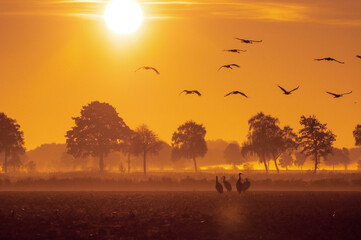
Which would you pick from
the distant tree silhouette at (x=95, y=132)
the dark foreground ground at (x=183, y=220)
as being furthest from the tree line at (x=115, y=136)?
the dark foreground ground at (x=183, y=220)

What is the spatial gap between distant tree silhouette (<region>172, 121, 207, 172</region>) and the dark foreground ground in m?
94.9

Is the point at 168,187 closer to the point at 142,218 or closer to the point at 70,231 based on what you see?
the point at 142,218

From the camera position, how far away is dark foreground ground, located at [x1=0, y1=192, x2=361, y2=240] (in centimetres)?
2631

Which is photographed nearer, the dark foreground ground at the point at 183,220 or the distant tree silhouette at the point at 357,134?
the dark foreground ground at the point at 183,220

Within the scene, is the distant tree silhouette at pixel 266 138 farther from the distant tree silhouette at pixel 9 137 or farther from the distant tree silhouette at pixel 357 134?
the distant tree silhouette at pixel 9 137

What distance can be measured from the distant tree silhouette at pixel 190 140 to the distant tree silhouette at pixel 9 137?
1403 inches

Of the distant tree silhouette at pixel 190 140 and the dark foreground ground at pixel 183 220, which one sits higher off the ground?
the distant tree silhouette at pixel 190 140

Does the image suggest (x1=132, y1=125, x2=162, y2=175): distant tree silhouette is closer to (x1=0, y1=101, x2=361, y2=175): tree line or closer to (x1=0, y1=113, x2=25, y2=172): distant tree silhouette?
(x1=0, y1=101, x2=361, y2=175): tree line

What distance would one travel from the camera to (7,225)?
94.9ft

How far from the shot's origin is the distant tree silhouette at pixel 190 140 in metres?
138

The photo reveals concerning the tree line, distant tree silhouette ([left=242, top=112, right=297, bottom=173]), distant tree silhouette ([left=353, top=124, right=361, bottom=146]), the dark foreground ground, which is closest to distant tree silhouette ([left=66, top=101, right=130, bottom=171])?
the tree line

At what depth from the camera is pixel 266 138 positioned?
4879 inches

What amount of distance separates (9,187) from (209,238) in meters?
53.7

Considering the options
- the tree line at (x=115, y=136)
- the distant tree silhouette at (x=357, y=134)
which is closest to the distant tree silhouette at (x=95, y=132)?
the tree line at (x=115, y=136)
